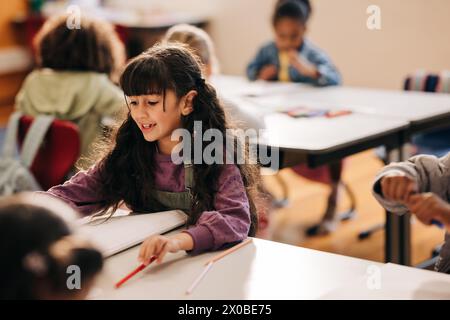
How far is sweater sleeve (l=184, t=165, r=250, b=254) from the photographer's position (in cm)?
140

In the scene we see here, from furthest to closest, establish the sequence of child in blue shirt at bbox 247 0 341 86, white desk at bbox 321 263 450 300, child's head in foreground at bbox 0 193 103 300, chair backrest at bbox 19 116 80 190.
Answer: child in blue shirt at bbox 247 0 341 86
chair backrest at bbox 19 116 80 190
white desk at bbox 321 263 450 300
child's head in foreground at bbox 0 193 103 300

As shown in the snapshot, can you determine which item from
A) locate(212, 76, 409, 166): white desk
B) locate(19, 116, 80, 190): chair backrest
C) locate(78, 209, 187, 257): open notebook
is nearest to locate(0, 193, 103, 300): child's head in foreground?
locate(78, 209, 187, 257): open notebook

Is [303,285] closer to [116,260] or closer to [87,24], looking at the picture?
[116,260]

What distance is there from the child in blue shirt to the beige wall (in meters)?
0.99

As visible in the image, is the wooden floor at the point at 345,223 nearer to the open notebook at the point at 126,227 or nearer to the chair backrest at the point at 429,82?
the chair backrest at the point at 429,82

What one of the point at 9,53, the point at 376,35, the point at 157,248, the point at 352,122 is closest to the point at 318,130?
the point at 352,122

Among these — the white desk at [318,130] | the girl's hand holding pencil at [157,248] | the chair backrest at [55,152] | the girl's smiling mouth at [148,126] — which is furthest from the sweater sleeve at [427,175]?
the chair backrest at [55,152]

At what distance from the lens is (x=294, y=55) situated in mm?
3303

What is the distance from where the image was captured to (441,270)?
143 cm

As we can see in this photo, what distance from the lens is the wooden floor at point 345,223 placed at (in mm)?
3068

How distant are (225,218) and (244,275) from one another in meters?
0.20

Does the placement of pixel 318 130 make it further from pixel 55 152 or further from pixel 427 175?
pixel 427 175

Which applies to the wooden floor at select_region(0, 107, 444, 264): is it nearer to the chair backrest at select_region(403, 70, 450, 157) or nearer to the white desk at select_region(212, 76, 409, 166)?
the chair backrest at select_region(403, 70, 450, 157)

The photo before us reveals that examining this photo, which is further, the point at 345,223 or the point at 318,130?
the point at 345,223
